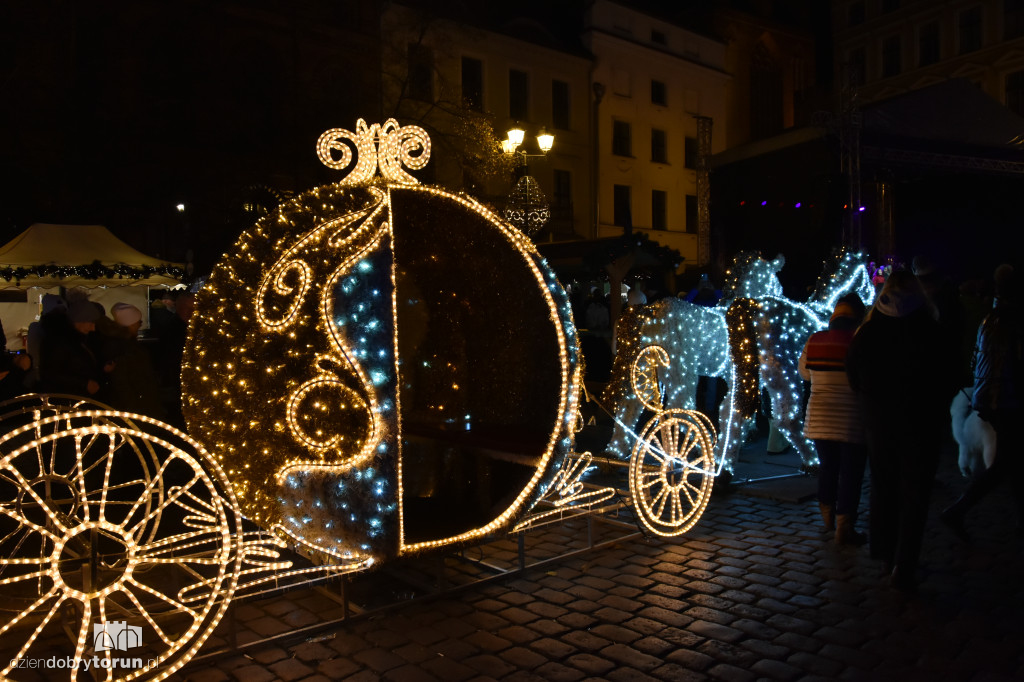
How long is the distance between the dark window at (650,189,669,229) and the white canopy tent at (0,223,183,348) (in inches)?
800

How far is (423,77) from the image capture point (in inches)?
930

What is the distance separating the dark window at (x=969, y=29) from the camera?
2858 centimetres

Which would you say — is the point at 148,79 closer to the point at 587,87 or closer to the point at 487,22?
the point at 487,22

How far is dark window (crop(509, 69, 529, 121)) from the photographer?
2658cm

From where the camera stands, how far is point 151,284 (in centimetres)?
1377

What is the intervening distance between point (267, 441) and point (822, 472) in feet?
12.8

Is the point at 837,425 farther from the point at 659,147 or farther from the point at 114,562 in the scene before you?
the point at 659,147

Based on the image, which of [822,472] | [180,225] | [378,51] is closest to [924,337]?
[822,472]

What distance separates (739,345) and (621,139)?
2384 cm

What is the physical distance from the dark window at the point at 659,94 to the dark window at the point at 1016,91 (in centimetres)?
1158

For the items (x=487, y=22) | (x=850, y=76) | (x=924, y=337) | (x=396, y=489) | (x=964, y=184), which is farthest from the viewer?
(x=487, y=22)

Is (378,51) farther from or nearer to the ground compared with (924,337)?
farther from the ground

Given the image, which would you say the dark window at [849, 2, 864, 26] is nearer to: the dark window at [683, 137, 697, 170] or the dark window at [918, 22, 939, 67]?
the dark window at [918, 22, 939, 67]

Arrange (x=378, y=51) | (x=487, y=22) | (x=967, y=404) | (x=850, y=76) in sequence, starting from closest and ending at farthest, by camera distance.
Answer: (x=967, y=404), (x=850, y=76), (x=378, y=51), (x=487, y=22)
